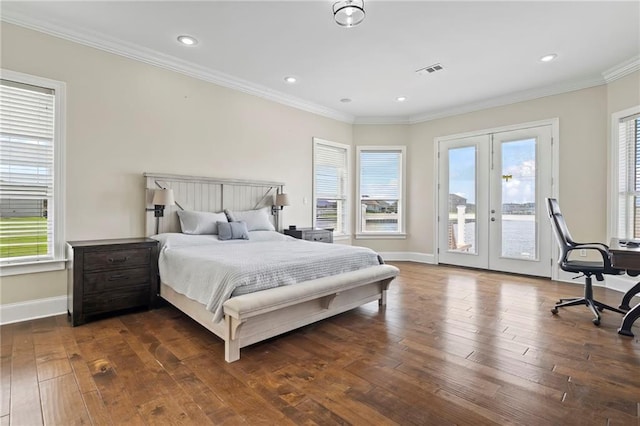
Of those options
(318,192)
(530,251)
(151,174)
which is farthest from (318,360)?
(530,251)

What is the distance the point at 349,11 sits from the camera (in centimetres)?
266

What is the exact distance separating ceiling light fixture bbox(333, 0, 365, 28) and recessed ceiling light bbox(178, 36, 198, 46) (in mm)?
1631

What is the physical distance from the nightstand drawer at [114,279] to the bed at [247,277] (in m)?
0.19

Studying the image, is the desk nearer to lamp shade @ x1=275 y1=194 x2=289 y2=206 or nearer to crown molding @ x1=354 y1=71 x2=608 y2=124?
crown molding @ x1=354 y1=71 x2=608 y2=124

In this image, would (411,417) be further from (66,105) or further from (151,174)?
(66,105)

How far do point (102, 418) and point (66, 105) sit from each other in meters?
3.06

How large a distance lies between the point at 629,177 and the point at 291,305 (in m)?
4.69

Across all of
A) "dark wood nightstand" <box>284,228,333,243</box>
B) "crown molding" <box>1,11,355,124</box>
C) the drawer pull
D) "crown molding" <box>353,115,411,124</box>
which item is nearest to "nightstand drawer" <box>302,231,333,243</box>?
"dark wood nightstand" <box>284,228,333,243</box>

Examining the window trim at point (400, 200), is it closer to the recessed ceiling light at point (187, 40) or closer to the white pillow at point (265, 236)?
the white pillow at point (265, 236)

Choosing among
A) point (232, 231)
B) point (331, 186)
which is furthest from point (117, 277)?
point (331, 186)

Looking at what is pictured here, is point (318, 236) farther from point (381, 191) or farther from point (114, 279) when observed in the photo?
point (114, 279)

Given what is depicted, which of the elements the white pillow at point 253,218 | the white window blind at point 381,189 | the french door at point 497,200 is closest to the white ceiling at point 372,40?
the french door at point 497,200

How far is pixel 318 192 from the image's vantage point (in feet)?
19.2

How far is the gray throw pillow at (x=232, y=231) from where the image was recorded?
3783mm
